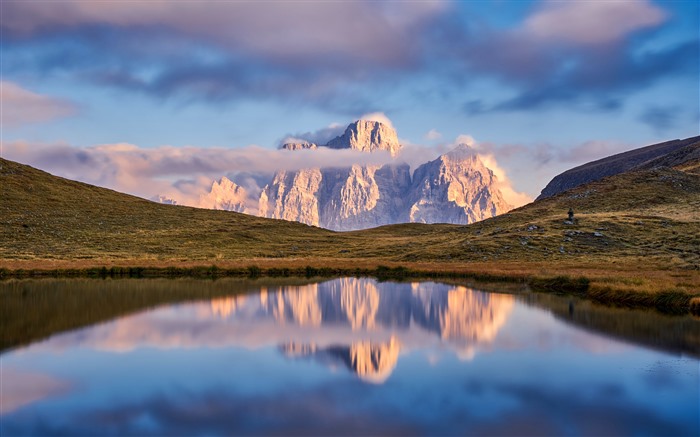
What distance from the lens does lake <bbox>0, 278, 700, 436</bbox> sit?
17.6 metres

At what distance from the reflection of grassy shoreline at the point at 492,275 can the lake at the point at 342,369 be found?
15.1 ft

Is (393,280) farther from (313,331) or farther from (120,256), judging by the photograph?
(120,256)

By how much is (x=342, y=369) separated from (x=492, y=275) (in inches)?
1968

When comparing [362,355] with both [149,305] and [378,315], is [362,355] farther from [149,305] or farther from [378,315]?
[149,305]

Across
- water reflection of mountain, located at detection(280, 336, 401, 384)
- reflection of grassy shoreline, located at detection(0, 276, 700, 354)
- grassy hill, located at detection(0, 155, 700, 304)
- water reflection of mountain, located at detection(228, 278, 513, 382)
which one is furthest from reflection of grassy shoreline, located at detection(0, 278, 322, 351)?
grassy hill, located at detection(0, 155, 700, 304)

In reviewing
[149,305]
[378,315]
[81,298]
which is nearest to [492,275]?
[378,315]

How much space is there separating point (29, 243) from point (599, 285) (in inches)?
3571

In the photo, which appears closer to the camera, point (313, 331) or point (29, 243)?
point (313, 331)

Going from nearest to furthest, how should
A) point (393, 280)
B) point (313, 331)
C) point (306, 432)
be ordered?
1. point (306, 432)
2. point (313, 331)
3. point (393, 280)

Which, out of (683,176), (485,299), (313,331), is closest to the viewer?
(313,331)

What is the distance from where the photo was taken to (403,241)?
127125 mm

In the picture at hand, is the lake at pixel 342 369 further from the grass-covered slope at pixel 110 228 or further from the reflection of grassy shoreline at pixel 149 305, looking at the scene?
the grass-covered slope at pixel 110 228

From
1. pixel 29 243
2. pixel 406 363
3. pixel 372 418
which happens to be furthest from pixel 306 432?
pixel 29 243

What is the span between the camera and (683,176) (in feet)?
471
